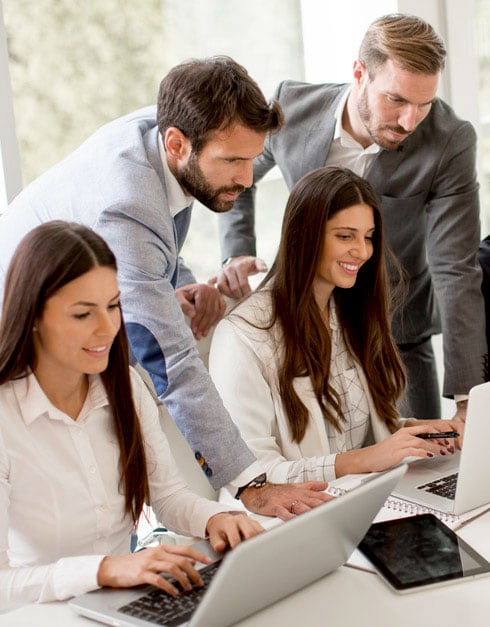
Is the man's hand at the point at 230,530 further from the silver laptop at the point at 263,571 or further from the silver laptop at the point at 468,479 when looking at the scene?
the silver laptop at the point at 468,479

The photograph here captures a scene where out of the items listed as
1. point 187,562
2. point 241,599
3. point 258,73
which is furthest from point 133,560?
point 258,73

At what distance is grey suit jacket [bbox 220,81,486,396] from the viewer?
8.37ft

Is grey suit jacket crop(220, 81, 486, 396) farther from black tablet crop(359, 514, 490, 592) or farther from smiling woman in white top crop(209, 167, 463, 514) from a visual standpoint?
black tablet crop(359, 514, 490, 592)

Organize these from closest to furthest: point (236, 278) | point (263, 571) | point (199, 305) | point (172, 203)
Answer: point (263, 571) → point (172, 203) → point (199, 305) → point (236, 278)

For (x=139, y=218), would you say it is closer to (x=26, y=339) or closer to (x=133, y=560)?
(x=26, y=339)

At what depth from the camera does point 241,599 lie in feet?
4.30

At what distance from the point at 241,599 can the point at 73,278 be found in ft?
1.98

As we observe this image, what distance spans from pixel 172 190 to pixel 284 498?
68 centimetres

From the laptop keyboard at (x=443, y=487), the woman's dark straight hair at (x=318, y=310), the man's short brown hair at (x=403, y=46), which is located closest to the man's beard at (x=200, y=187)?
the woman's dark straight hair at (x=318, y=310)

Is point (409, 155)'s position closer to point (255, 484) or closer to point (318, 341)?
point (318, 341)

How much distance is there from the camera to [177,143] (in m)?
2.00

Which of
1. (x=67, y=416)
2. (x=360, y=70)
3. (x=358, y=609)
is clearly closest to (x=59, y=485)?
(x=67, y=416)

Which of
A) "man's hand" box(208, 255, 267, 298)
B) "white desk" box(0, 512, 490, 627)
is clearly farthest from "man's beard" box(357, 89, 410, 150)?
"white desk" box(0, 512, 490, 627)

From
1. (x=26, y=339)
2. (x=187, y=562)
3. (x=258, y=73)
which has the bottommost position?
(x=187, y=562)
